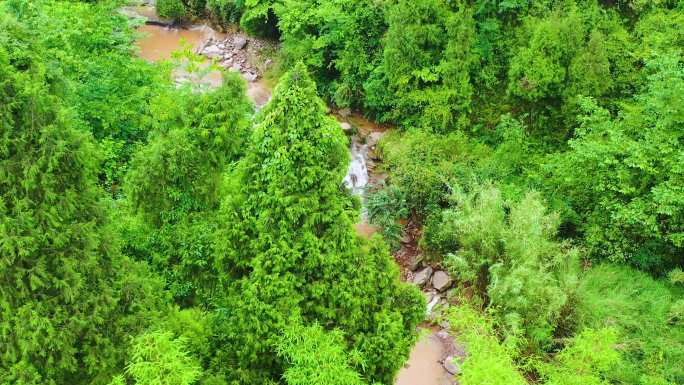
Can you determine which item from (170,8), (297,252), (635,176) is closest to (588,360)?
(635,176)

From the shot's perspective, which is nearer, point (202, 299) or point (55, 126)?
point (55, 126)

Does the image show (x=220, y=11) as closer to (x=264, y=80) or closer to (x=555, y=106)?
(x=264, y=80)

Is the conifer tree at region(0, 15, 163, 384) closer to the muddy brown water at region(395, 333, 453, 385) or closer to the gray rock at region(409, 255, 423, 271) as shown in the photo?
the muddy brown water at region(395, 333, 453, 385)

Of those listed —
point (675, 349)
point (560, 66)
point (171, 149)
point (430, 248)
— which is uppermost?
point (560, 66)

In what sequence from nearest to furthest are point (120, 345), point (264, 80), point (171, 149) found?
1. point (120, 345)
2. point (171, 149)
3. point (264, 80)

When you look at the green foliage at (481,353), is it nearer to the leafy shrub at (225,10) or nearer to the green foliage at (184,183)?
the green foliage at (184,183)

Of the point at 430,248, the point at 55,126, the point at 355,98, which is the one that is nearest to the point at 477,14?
the point at 355,98

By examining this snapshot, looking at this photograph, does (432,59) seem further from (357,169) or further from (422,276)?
(422,276)
